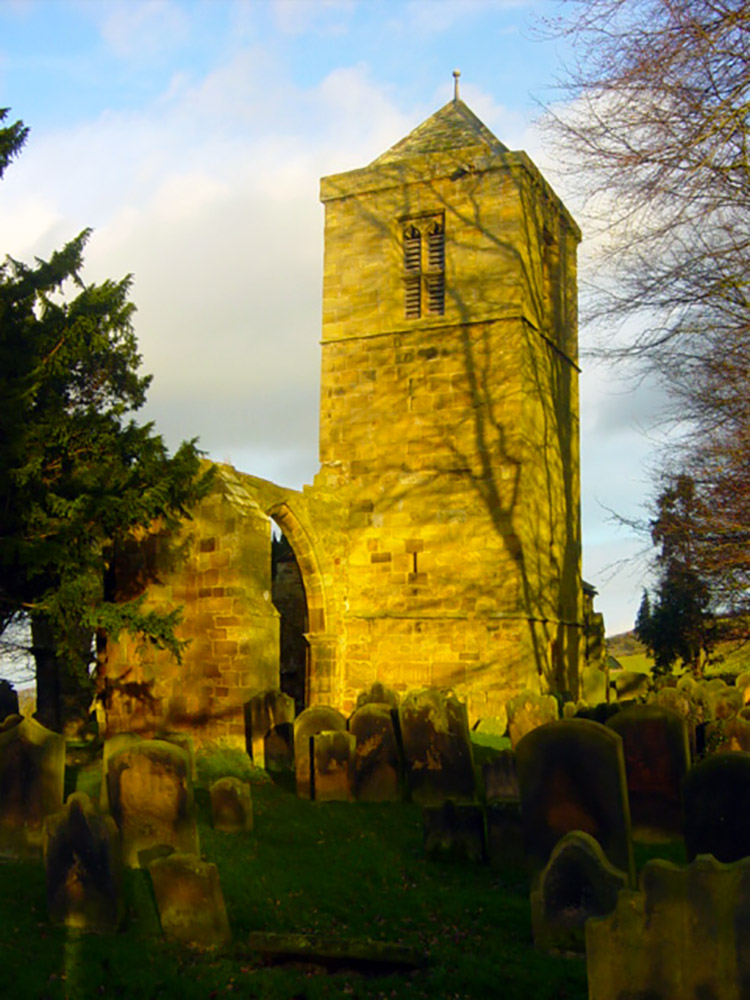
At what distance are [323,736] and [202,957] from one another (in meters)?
4.58

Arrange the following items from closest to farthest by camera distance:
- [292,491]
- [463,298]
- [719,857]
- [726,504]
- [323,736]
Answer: [719,857] → [323,736] → [726,504] → [292,491] → [463,298]

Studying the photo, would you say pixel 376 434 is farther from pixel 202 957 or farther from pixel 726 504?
pixel 202 957

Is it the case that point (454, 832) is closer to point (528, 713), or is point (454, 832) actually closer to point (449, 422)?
point (528, 713)

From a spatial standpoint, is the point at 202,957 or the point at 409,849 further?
the point at 409,849

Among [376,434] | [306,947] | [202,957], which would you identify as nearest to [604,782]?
[306,947]

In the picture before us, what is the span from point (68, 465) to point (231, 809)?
513 centimetres

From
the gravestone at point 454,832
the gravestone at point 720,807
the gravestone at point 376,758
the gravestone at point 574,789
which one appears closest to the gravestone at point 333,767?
the gravestone at point 376,758

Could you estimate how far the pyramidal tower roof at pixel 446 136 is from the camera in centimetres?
2022

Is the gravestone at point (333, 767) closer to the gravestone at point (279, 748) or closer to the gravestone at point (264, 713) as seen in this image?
the gravestone at point (279, 748)

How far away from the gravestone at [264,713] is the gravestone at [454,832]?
198 inches

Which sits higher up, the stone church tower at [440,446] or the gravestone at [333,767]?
the stone church tower at [440,446]

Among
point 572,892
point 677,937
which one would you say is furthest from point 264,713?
point 677,937

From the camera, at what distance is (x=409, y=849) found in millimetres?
8492

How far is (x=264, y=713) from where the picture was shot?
1330 cm
